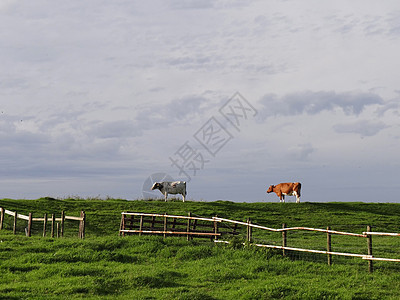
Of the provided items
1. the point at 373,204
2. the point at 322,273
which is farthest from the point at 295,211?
the point at 322,273

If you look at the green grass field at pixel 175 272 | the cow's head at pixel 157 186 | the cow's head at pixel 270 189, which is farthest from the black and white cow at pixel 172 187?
the green grass field at pixel 175 272

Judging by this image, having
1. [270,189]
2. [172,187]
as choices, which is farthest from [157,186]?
[270,189]

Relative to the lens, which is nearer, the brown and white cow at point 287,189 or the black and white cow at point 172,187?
the black and white cow at point 172,187

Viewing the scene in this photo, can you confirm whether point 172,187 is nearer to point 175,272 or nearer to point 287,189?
point 287,189

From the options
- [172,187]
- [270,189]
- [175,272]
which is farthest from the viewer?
[270,189]

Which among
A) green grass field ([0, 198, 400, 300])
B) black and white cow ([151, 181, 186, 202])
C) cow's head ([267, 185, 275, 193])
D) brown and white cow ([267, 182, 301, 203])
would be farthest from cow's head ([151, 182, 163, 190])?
green grass field ([0, 198, 400, 300])

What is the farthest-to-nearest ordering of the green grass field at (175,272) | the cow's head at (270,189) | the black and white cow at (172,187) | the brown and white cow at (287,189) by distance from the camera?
the cow's head at (270,189) < the brown and white cow at (287,189) < the black and white cow at (172,187) < the green grass field at (175,272)

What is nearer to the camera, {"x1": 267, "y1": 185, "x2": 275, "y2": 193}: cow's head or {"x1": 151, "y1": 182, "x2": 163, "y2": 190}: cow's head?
{"x1": 151, "y1": 182, "x2": 163, "y2": 190}: cow's head

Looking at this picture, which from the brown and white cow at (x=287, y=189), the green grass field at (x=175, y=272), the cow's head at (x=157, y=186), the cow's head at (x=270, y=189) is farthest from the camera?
the cow's head at (x=270, y=189)

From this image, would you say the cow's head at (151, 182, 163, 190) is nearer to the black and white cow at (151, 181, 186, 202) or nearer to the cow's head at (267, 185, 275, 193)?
the black and white cow at (151, 181, 186, 202)

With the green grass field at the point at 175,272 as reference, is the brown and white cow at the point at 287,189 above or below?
above

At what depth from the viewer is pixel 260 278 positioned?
13867 millimetres

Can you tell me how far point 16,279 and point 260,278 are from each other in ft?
23.0

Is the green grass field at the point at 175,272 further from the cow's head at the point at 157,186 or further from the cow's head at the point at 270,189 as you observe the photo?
the cow's head at the point at 270,189
